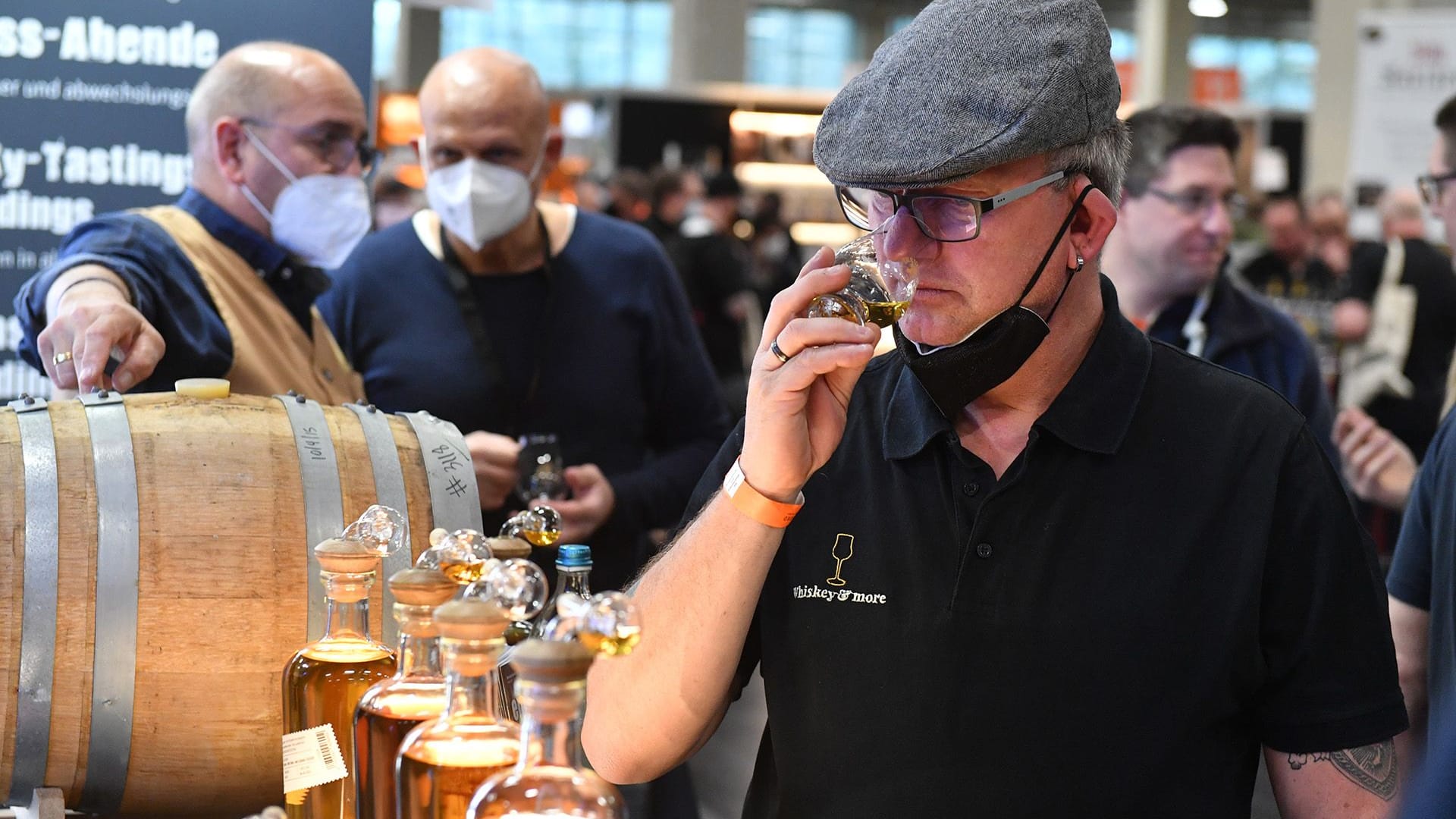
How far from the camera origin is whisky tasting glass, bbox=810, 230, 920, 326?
1.54 meters

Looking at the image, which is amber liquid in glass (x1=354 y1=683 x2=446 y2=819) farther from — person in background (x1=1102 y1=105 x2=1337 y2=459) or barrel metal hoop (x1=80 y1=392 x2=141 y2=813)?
person in background (x1=1102 y1=105 x2=1337 y2=459)

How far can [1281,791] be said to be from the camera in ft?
5.51

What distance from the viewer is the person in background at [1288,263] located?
884 centimetres

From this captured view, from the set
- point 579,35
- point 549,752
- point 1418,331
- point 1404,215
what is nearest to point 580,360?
point 549,752

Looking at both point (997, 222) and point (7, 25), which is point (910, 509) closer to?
point (997, 222)

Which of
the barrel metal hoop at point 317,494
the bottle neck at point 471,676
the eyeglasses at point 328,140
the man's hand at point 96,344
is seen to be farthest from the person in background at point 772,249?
the bottle neck at point 471,676

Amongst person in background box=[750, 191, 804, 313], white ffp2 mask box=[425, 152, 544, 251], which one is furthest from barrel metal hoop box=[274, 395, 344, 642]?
person in background box=[750, 191, 804, 313]

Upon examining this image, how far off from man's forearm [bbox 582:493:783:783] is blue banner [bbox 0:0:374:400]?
2.14m

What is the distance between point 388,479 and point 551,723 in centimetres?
94

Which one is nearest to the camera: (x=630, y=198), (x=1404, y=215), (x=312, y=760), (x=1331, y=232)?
(x=312, y=760)

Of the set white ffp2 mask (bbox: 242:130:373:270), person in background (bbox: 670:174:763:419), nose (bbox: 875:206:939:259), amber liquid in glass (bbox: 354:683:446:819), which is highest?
nose (bbox: 875:206:939:259)

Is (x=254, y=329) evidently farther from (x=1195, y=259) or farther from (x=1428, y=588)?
(x=1195, y=259)

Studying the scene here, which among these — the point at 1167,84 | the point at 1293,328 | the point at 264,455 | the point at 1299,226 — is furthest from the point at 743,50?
the point at 264,455

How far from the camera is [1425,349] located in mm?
6570
